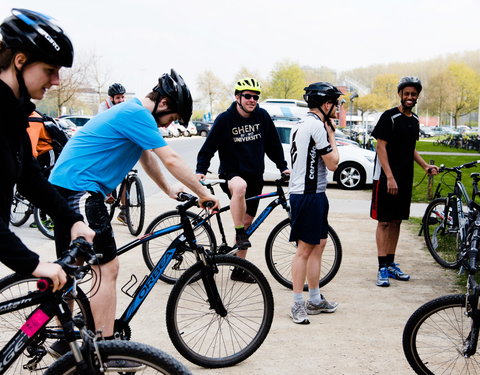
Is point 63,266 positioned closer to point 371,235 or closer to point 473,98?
point 371,235

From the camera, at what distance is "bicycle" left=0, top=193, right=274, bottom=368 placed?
3.77 metres

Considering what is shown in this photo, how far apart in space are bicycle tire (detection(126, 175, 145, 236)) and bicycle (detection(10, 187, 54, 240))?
107cm

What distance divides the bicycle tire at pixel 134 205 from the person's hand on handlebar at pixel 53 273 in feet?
19.1

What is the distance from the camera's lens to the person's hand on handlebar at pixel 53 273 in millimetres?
2062

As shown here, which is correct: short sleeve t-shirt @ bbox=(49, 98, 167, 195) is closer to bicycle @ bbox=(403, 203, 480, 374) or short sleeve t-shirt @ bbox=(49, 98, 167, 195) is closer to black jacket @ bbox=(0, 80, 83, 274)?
black jacket @ bbox=(0, 80, 83, 274)

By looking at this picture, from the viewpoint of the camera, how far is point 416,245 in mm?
7910

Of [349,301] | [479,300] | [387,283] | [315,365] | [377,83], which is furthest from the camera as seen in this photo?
[377,83]

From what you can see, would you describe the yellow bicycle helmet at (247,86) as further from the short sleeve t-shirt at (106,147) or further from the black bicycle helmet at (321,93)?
the short sleeve t-shirt at (106,147)

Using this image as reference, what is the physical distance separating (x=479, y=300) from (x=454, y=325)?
25 centimetres

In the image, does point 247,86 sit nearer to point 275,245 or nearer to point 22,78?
point 275,245

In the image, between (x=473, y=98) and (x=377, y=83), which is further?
(x=377, y=83)

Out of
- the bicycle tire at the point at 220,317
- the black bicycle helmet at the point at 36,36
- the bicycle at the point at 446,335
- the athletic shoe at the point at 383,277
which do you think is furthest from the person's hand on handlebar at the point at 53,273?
the athletic shoe at the point at 383,277

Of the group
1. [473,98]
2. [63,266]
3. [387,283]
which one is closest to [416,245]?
[387,283]

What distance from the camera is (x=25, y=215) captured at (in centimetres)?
873
